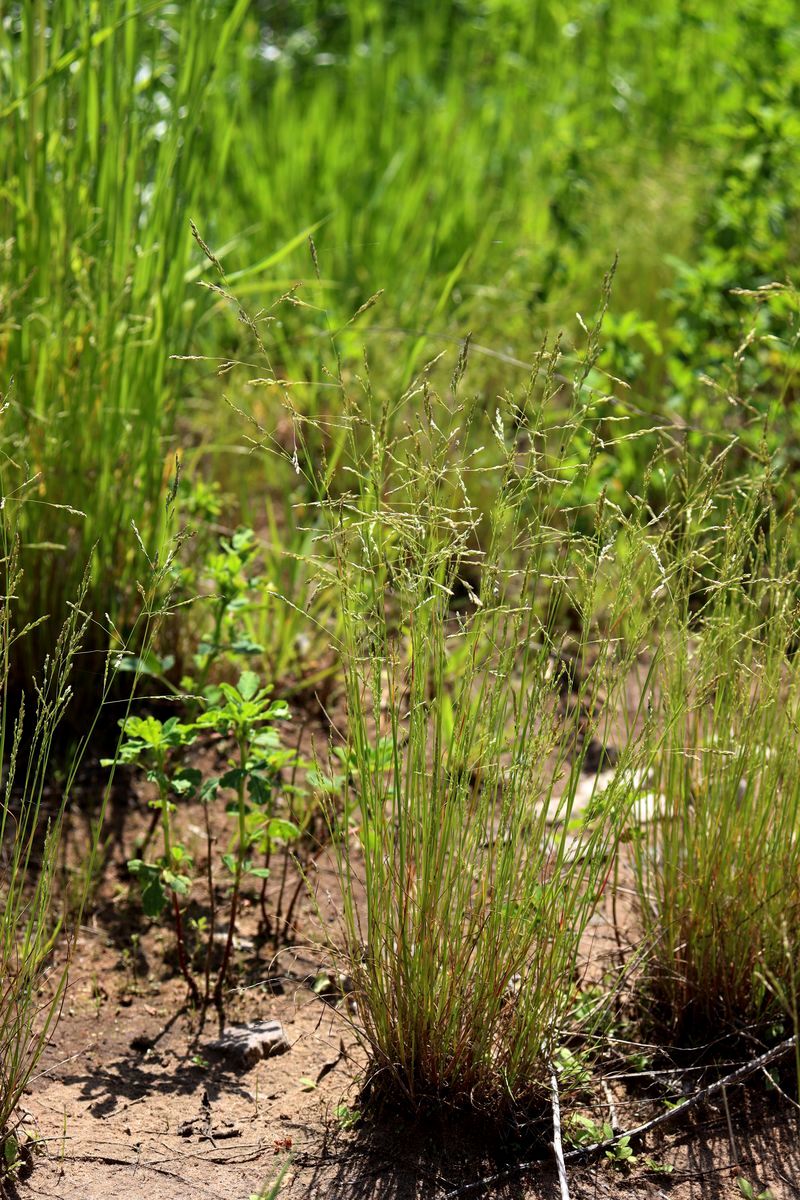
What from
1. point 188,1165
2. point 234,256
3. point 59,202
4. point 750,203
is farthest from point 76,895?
point 750,203

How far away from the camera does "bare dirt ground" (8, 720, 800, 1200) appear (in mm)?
1773

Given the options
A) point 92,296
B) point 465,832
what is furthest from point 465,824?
point 92,296

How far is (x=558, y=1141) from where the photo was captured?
172cm

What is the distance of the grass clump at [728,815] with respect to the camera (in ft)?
6.26

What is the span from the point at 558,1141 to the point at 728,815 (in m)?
0.53

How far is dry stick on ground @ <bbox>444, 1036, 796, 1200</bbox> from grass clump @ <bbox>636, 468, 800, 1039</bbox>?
89 millimetres

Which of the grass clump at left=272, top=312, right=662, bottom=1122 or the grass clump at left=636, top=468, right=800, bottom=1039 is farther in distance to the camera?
the grass clump at left=636, top=468, right=800, bottom=1039

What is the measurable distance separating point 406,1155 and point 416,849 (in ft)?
1.40

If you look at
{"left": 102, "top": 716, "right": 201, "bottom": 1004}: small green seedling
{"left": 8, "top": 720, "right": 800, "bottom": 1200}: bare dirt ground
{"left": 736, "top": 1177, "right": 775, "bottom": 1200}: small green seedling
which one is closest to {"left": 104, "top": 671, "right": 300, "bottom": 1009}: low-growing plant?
{"left": 102, "top": 716, "right": 201, "bottom": 1004}: small green seedling

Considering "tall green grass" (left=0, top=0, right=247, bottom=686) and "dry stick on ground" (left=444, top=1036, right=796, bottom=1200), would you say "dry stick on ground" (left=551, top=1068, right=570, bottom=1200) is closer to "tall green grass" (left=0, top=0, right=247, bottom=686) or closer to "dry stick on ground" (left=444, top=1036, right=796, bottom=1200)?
"dry stick on ground" (left=444, top=1036, right=796, bottom=1200)

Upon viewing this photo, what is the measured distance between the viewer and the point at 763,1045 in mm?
1944

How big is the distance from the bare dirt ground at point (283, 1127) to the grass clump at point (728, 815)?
0.13 meters

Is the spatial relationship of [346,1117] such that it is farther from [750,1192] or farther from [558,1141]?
[750,1192]

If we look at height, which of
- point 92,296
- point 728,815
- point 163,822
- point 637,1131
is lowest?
point 637,1131
